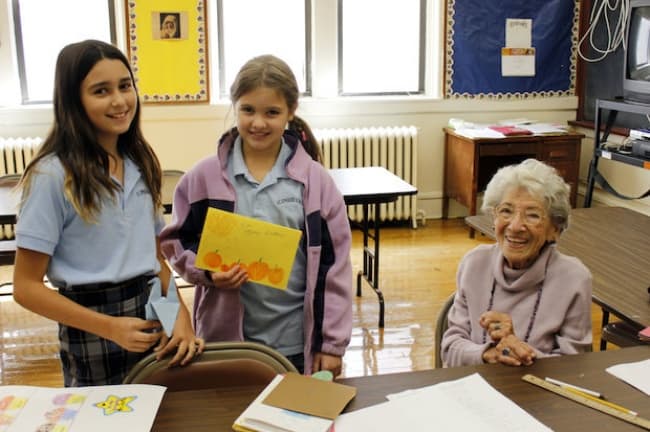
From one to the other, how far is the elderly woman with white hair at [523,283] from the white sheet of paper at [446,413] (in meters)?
0.28

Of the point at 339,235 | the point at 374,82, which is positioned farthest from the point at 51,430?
the point at 374,82

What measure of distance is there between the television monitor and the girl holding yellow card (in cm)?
358

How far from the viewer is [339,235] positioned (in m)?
1.77

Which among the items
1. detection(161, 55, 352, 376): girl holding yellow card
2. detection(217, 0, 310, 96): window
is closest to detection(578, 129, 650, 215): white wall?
detection(217, 0, 310, 96): window

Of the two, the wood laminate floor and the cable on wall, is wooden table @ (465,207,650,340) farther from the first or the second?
the cable on wall

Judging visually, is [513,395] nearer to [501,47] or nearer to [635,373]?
[635,373]

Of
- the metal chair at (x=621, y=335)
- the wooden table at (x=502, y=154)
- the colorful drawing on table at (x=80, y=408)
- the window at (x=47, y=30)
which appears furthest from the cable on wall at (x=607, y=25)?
the colorful drawing on table at (x=80, y=408)

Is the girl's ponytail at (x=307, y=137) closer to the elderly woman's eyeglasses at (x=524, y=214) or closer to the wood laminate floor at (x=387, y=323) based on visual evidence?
the elderly woman's eyeglasses at (x=524, y=214)

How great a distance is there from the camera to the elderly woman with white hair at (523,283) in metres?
1.74

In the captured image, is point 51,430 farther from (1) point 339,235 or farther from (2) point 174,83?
(2) point 174,83

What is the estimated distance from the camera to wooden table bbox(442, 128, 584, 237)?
17.2 feet

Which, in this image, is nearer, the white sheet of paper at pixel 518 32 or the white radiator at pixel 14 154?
the white radiator at pixel 14 154

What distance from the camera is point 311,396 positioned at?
4.40 ft

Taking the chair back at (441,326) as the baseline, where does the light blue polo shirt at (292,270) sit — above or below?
above
